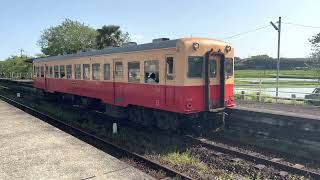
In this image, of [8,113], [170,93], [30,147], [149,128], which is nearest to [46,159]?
[30,147]

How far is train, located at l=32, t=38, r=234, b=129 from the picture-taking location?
10.9 metres

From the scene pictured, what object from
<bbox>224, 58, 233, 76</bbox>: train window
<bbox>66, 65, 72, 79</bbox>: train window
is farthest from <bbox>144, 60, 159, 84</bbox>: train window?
<bbox>66, 65, 72, 79</bbox>: train window

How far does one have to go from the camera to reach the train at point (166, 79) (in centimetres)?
1095

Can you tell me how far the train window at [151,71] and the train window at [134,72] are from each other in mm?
518

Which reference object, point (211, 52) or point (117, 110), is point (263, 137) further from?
point (117, 110)

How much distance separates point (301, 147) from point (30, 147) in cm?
780

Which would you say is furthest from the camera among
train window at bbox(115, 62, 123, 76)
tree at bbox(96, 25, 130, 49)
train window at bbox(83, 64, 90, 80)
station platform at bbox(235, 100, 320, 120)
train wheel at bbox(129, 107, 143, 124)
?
tree at bbox(96, 25, 130, 49)

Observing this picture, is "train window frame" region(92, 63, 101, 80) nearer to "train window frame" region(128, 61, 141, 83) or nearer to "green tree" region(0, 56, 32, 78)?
"train window frame" region(128, 61, 141, 83)

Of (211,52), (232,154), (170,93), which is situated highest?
(211,52)

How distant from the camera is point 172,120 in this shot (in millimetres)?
11750

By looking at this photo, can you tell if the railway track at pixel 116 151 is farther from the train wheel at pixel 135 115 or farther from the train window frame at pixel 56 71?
the train window frame at pixel 56 71

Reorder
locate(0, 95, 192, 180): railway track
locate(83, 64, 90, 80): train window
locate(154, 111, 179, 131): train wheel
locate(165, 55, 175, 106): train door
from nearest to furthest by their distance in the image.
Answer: locate(0, 95, 192, 180): railway track, locate(165, 55, 175, 106): train door, locate(154, 111, 179, 131): train wheel, locate(83, 64, 90, 80): train window

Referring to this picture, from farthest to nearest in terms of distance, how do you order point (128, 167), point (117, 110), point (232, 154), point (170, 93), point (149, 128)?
1. point (117, 110)
2. point (149, 128)
3. point (170, 93)
4. point (232, 154)
5. point (128, 167)

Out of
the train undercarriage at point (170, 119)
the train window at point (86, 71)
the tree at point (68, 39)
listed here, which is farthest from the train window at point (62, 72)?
the tree at point (68, 39)
